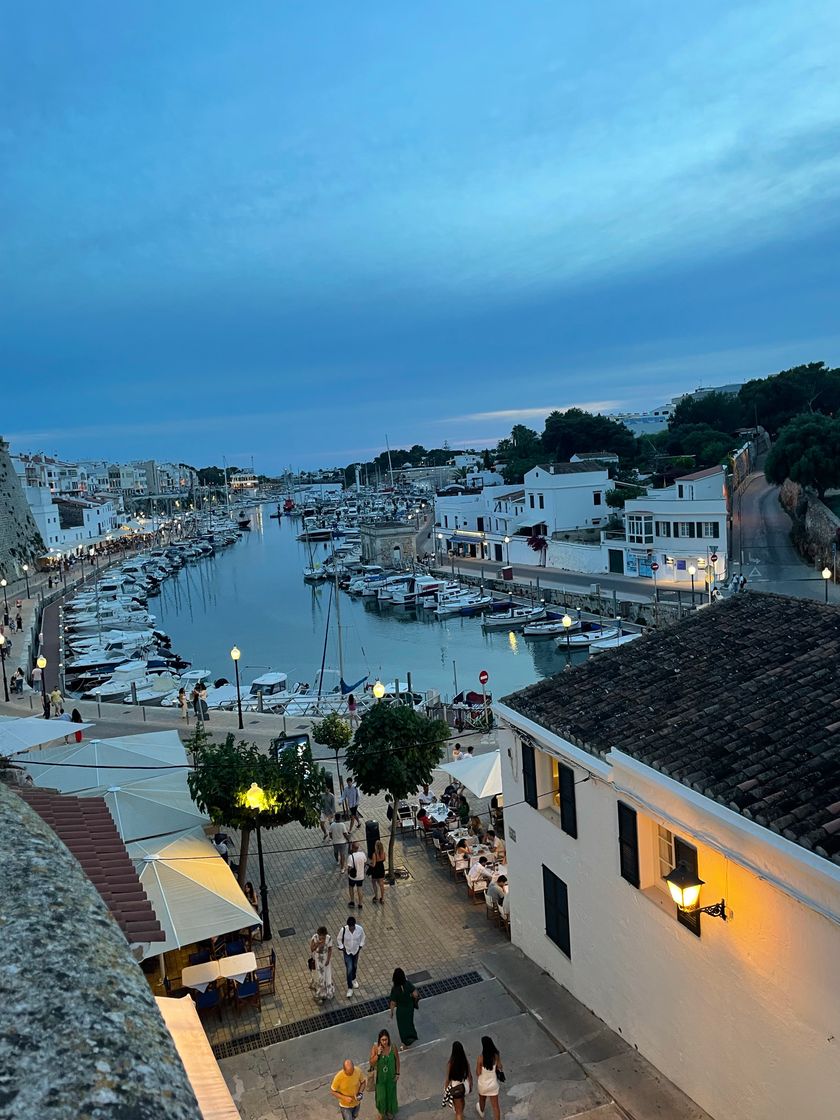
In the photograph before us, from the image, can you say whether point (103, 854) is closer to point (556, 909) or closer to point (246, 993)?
point (246, 993)

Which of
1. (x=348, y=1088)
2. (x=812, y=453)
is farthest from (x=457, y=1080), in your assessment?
(x=812, y=453)

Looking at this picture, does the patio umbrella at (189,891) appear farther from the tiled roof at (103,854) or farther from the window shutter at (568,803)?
the window shutter at (568,803)

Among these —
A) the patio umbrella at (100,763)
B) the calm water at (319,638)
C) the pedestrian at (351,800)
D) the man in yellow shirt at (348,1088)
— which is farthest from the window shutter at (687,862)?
the calm water at (319,638)

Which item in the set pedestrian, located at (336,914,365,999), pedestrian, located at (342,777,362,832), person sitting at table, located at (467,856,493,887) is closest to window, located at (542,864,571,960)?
person sitting at table, located at (467,856,493,887)

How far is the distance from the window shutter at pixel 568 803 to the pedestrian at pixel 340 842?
5.72 m

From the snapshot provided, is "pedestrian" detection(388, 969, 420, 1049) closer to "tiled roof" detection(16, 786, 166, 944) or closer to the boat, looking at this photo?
"tiled roof" detection(16, 786, 166, 944)

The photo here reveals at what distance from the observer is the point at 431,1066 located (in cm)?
884

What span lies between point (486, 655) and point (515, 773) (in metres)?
33.0

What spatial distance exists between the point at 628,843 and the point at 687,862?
86 cm

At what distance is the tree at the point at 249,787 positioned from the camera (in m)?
12.2

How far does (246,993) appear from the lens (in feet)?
34.6

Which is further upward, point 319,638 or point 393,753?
point 393,753

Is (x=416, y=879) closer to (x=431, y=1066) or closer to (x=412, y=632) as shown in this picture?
(x=431, y=1066)

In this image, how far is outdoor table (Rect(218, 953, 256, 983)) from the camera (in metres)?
10.3
